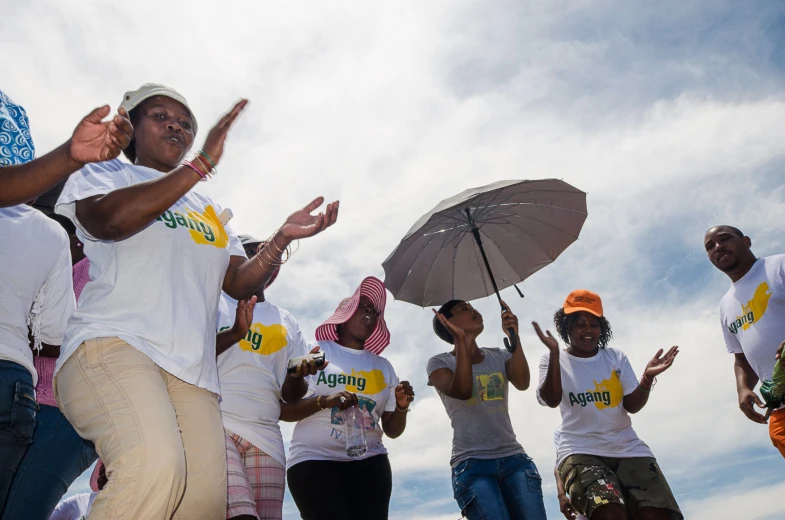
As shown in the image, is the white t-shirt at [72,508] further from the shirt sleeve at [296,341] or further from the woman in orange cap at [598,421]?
the woman in orange cap at [598,421]

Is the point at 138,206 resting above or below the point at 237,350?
below

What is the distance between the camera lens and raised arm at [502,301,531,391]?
248 inches

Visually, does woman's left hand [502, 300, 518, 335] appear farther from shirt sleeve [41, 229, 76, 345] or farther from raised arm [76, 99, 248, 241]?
raised arm [76, 99, 248, 241]

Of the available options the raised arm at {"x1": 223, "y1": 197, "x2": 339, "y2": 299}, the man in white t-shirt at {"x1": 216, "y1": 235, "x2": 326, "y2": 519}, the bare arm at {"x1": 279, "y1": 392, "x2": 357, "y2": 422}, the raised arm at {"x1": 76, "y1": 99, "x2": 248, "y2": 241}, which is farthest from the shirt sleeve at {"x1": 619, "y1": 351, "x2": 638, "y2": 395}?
the raised arm at {"x1": 76, "y1": 99, "x2": 248, "y2": 241}

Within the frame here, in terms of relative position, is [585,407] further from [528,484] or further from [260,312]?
[260,312]

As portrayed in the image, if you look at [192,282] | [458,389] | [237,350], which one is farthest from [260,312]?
[192,282]

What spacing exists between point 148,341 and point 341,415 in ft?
9.74

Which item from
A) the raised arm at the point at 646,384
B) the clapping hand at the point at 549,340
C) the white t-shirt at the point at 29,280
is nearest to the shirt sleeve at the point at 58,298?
the white t-shirt at the point at 29,280

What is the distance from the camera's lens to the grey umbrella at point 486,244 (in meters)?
6.98

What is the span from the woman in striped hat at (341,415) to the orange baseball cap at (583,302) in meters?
1.93

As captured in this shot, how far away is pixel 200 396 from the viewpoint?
9.63 feet

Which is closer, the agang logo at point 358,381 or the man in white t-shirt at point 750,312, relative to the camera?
the agang logo at point 358,381

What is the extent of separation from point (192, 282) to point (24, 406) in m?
0.85

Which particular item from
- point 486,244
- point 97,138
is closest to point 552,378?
point 486,244
